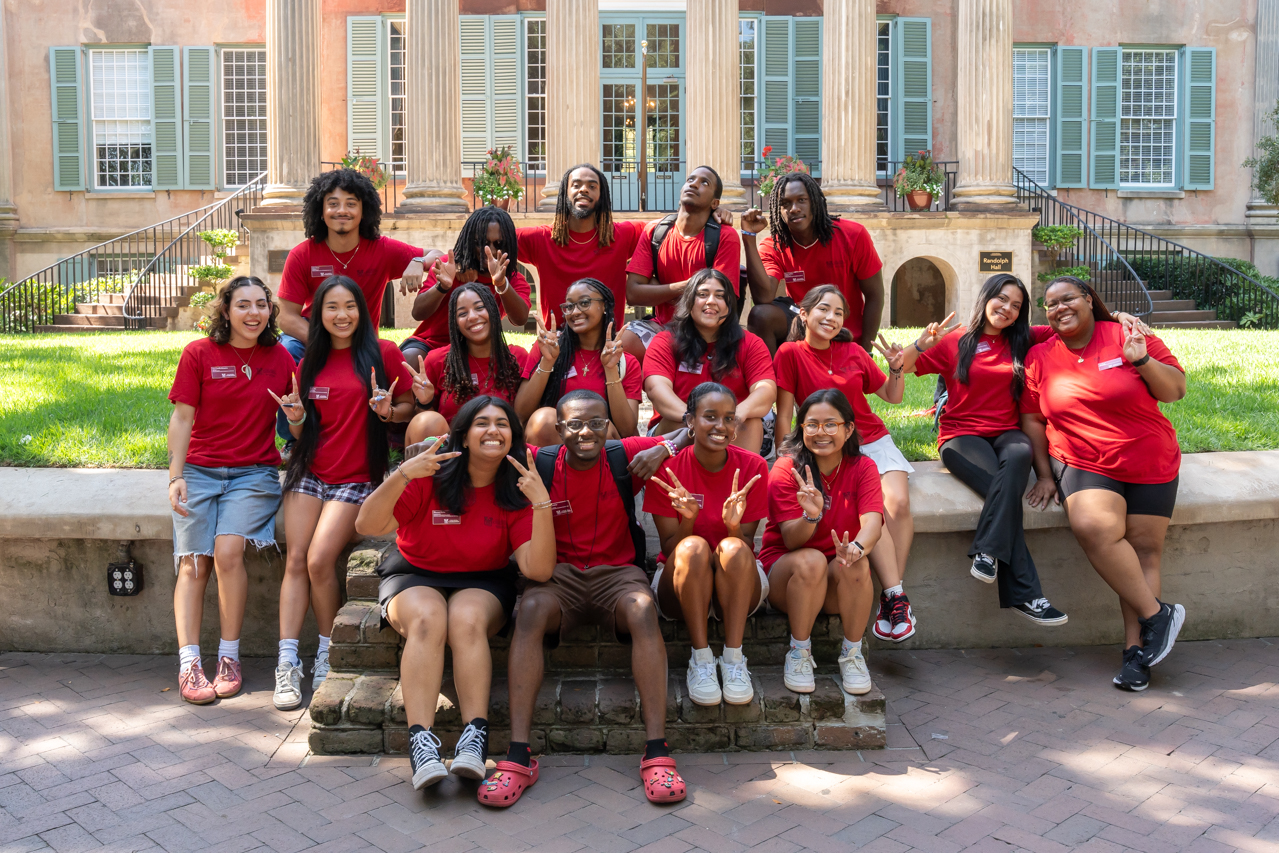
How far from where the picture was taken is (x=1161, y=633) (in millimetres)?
5211

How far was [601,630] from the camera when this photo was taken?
493 centimetres

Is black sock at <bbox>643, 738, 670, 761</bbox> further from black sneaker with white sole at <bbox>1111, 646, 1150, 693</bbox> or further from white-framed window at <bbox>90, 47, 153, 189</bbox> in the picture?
white-framed window at <bbox>90, 47, 153, 189</bbox>

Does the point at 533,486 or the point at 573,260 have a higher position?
the point at 573,260

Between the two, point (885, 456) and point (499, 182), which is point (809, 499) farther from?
point (499, 182)

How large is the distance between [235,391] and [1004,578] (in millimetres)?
4026

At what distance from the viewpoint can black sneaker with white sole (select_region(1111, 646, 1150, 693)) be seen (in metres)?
5.16

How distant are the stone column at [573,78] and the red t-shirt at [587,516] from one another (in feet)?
36.8

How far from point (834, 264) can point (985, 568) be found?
81.2 inches

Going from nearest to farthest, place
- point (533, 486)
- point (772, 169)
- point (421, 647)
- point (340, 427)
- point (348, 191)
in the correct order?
point (421, 647) < point (533, 486) < point (340, 427) < point (348, 191) < point (772, 169)

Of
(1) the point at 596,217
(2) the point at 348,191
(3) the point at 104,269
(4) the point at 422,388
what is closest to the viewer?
(4) the point at 422,388

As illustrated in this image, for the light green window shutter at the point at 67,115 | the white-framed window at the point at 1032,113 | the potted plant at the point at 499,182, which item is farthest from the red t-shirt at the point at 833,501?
the light green window shutter at the point at 67,115

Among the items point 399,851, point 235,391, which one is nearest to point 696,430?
point 399,851

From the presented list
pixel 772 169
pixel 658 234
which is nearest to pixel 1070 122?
pixel 772 169

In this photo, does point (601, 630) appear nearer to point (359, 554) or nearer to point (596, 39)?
point (359, 554)
